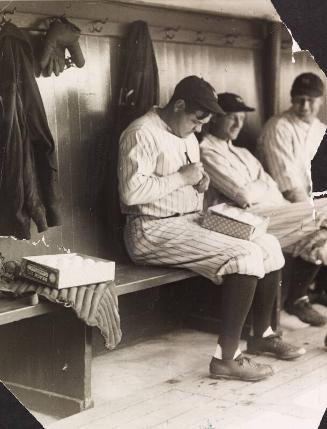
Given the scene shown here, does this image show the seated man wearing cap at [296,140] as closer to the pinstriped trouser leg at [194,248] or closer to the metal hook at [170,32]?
the pinstriped trouser leg at [194,248]

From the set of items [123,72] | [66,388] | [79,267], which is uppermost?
[123,72]

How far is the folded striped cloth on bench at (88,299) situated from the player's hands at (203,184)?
342mm

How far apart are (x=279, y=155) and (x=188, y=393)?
2.03 feet

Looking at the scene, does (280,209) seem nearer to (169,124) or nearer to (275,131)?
(275,131)

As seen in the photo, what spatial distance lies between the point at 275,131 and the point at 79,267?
64 centimetres

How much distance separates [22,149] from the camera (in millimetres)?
1581

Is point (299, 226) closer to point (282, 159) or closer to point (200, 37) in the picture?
point (282, 159)

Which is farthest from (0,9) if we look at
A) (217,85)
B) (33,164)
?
(217,85)

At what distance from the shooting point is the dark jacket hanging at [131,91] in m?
1.71

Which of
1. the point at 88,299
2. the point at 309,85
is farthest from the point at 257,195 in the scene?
the point at 88,299

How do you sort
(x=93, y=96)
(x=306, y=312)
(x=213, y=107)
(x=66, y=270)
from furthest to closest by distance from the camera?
(x=306, y=312) → (x=213, y=107) → (x=93, y=96) → (x=66, y=270)

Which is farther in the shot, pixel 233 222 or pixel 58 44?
pixel 233 222

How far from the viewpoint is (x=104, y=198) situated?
5.76 feet

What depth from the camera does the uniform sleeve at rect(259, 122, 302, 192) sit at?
76.5 inches
